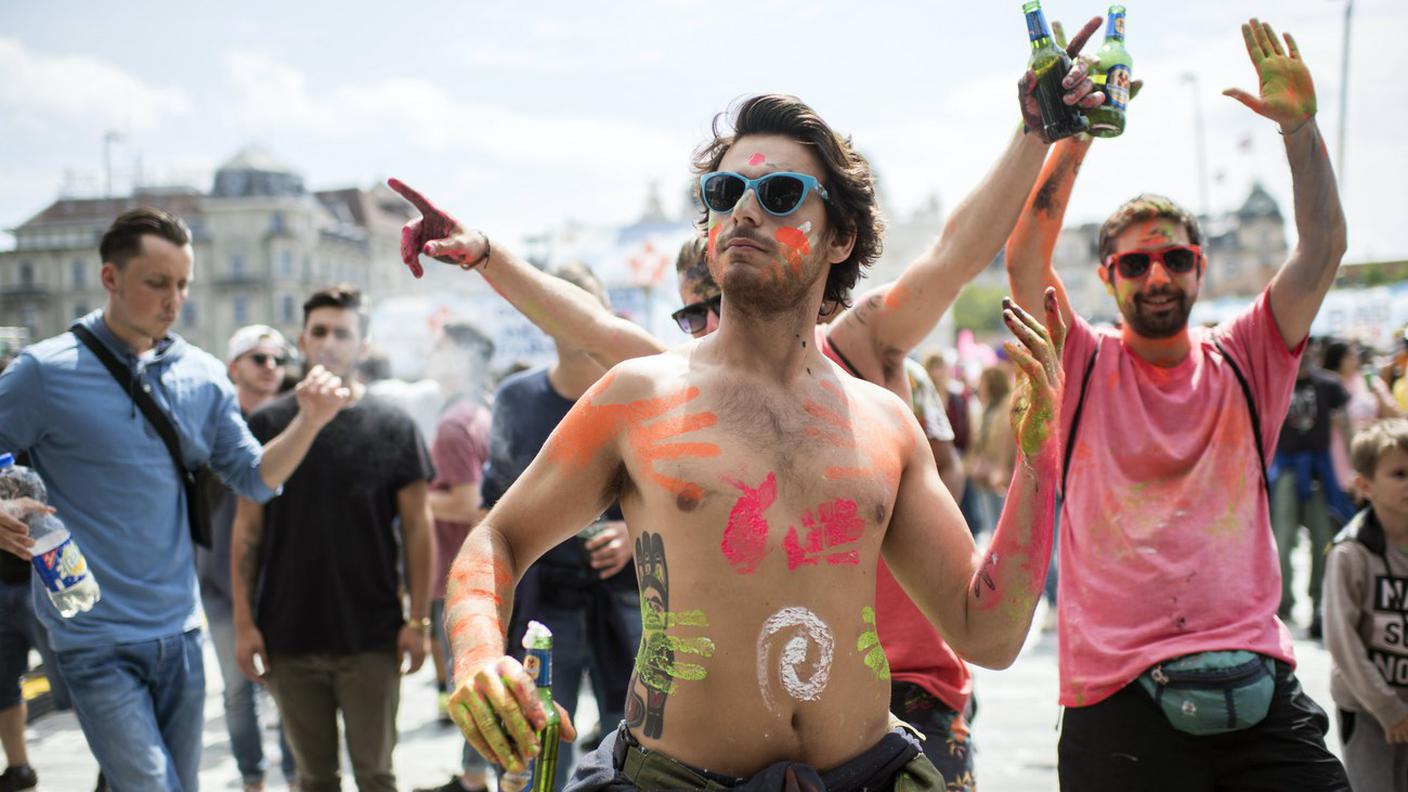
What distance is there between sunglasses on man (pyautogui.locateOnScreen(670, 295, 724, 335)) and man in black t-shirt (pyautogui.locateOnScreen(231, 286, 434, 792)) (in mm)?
1799

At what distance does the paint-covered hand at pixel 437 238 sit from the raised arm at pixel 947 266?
1.03m

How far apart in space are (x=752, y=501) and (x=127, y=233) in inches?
116

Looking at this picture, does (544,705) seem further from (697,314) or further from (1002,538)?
(697,314)

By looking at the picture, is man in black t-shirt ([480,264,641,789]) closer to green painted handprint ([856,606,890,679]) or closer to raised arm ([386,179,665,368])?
raised arm ([386,179,665,368])

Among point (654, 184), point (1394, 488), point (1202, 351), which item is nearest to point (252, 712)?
point (1202, 351)

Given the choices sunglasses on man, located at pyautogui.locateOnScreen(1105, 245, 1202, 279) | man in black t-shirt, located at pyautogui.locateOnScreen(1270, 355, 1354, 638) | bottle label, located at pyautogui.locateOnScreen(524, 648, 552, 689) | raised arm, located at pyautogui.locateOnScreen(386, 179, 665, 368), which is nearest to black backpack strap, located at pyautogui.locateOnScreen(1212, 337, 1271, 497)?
sunglasses on man, located at pyautogui.locateOnScreen(1105, 245, 1202, 279)

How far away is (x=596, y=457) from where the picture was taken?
2238 millimetres

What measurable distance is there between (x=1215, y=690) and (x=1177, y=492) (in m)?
0.55

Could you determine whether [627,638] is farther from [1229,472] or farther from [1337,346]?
[1337,346]

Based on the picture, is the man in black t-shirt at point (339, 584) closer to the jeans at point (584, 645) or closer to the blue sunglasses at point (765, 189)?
the jeans at point (584, 645)

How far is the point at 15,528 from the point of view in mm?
3469

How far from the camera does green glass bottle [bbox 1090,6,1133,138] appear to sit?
315cm

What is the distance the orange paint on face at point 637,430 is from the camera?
85.8 inches

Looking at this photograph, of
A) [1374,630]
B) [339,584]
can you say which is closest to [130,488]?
[339,584]
